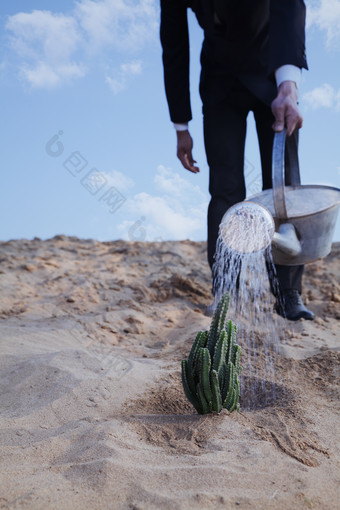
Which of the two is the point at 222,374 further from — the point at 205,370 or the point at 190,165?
the point at 190,165

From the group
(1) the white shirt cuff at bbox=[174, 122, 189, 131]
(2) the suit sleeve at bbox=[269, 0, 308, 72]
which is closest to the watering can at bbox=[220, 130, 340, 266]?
(2) the suit sleeve at bbox=[269, 0, 308, 72]

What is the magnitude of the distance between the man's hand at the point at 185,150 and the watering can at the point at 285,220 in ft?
3.35

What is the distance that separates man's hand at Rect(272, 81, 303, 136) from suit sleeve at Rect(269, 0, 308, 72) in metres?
0.26

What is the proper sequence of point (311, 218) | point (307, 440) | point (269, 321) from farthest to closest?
point (269, 321), point (311, 218), point (307, 440)

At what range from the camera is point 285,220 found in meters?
2.64

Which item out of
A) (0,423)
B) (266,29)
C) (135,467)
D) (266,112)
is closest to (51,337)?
(0,423)

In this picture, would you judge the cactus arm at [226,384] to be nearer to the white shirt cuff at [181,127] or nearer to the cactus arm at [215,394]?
the cactus arm at [215,394]

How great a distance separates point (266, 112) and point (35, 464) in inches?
110

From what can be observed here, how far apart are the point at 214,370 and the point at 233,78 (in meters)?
2.20

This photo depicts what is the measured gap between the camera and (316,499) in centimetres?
144

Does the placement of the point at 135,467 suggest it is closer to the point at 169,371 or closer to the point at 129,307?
the point at 169,371

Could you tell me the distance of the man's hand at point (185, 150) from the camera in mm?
3682

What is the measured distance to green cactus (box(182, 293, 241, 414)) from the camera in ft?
A: 6.20

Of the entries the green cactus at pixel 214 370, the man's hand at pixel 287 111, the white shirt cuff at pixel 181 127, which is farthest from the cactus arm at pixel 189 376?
the white shirt cuff at pixel 181 127
